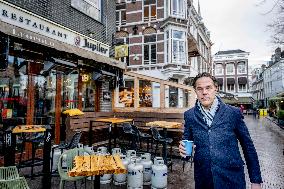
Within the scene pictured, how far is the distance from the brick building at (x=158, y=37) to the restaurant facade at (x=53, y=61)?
891 centimetres

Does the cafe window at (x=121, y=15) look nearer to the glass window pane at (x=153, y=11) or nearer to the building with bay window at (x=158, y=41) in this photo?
the building with bay window at (x=158, y=41)

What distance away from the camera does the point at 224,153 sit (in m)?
2.22

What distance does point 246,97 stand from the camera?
4688 centimetres

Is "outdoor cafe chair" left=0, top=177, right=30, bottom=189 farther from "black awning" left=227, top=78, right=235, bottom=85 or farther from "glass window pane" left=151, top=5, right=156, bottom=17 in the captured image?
"black awning" left=227, top=78, right=235, bottom=85

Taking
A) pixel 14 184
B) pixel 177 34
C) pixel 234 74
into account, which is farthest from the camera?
pixel 234 74

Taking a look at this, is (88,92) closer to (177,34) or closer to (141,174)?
(141,174)

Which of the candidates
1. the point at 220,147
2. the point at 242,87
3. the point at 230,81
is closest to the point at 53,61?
the point at 220,147

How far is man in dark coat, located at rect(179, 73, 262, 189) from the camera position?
220 centimetres

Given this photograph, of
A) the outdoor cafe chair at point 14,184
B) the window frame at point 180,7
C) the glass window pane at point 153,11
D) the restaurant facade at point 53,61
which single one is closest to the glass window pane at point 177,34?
the window frame at point 180,7

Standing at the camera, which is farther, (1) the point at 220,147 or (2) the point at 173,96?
(2) the point at 173,96

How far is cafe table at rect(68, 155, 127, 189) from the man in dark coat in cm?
148

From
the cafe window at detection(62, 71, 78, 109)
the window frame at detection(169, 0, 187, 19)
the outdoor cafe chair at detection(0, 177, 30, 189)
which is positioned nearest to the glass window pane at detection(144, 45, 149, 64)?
the window frame at detection(169, 0, 187, 19)

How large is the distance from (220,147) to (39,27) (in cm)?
714

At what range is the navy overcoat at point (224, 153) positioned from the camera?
7.22 ft
